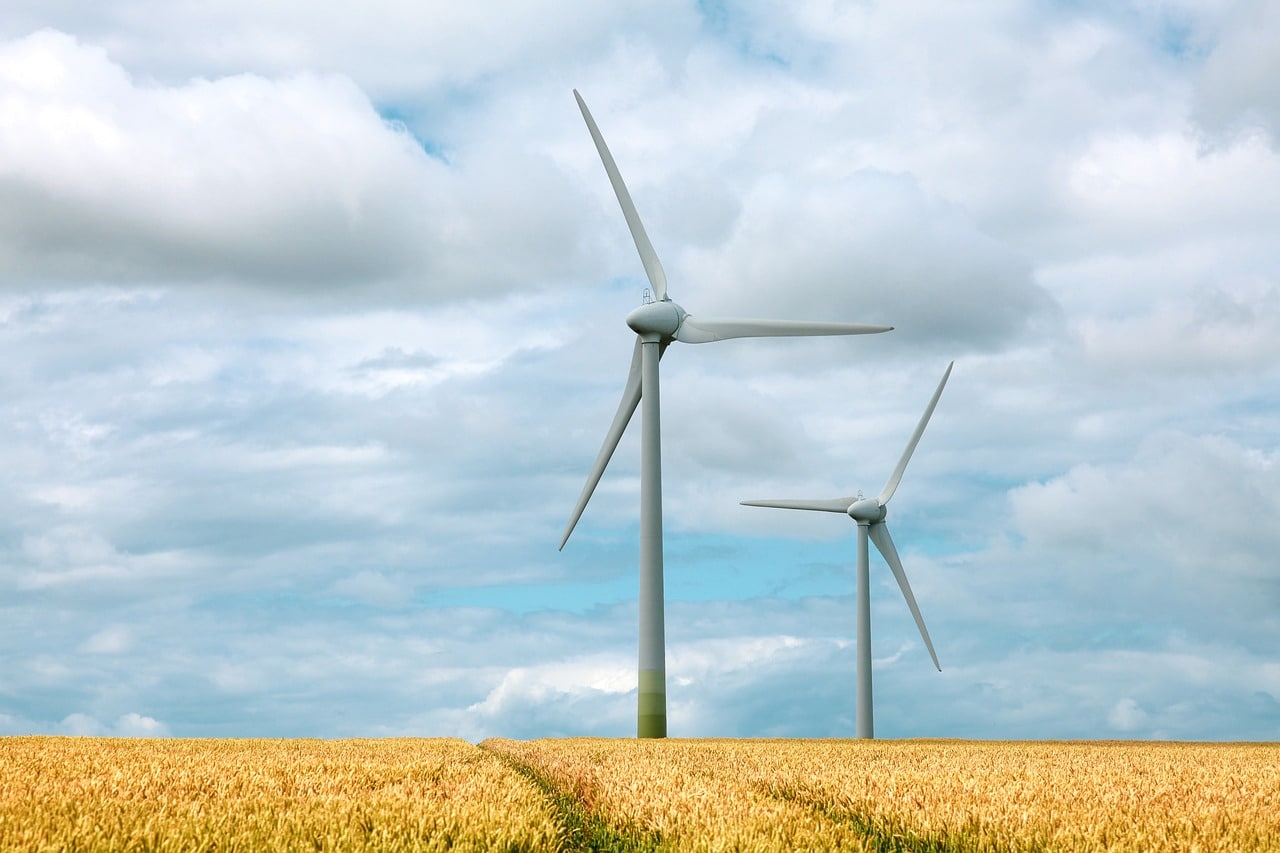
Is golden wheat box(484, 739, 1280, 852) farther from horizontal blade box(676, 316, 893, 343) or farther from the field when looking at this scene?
horizontal blade box(676, 316, 893, 343)

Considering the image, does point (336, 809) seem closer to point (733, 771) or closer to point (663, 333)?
point (733, 771)

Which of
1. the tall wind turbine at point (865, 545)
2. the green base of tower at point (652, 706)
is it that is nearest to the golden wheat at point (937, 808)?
the green base of tower at point (652, 706)

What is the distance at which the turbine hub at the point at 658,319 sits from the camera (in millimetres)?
57688

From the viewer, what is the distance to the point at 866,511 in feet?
227

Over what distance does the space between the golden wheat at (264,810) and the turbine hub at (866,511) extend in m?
55.7

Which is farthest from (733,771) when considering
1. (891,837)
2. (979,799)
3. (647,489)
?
(647,489)

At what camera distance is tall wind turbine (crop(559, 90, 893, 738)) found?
5288 centimetres

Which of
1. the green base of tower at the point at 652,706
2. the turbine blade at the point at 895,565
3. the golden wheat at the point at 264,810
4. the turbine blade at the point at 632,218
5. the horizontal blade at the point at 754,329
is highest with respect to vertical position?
the turbine blade at the point at 632,218

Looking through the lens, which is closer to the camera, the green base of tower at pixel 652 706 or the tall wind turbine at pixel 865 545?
the green base of tower at pixel 652 706

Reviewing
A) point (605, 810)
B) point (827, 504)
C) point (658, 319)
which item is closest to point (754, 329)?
point (658, 319)

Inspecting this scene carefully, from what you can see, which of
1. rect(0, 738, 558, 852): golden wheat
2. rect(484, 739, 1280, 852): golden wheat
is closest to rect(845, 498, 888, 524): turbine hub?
rect(484, 739, 1280, 852): golden wheat

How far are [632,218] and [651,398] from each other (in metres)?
10.4

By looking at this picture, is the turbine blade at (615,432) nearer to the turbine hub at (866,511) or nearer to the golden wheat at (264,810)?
the turbine hub at (866,511)

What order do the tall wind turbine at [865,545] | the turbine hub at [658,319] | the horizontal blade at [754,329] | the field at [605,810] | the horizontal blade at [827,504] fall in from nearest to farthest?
the field at [605,810], the horizontal blade at [754,329], the turbine hub at [658,319], the tall wind turbine at [865,545], the horizontal blade at [827,504]
